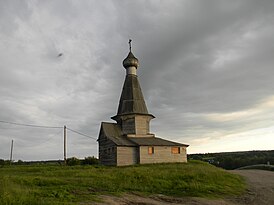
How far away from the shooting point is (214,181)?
1875cm

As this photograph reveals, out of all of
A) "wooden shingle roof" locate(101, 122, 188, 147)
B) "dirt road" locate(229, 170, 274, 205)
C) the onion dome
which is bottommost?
"dirt road" locate(229, 170, 274, 205)

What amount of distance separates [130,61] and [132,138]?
10.8m

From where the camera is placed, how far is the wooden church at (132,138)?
3112 cm

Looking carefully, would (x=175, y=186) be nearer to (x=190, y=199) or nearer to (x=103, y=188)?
(x=190, y=199)

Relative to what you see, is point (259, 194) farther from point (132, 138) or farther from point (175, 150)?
point (132, 138)

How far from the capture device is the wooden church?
3112 cm

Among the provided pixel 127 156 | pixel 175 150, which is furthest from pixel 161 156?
pixel 127 156

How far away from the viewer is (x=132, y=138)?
3350cm

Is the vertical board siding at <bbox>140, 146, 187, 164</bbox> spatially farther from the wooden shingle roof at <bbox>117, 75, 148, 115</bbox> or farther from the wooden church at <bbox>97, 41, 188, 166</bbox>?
the wooden shingle roof at <bbox>117, 75, 148, 115</bbox>

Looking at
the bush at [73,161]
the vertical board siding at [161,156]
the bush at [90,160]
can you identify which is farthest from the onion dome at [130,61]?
the bush at [73,161]

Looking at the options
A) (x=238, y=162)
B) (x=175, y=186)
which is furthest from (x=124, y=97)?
(x=238, y=162)

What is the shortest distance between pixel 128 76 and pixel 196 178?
71.5 feet

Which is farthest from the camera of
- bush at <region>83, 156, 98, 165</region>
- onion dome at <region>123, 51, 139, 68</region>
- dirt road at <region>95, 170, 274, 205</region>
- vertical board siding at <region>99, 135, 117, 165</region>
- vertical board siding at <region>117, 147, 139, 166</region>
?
onion dome at <region>123, 51, 139, 68</region>

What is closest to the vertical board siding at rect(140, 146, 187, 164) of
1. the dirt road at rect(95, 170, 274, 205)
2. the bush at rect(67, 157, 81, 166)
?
the bush at rect(67, 157, 81, 166)
